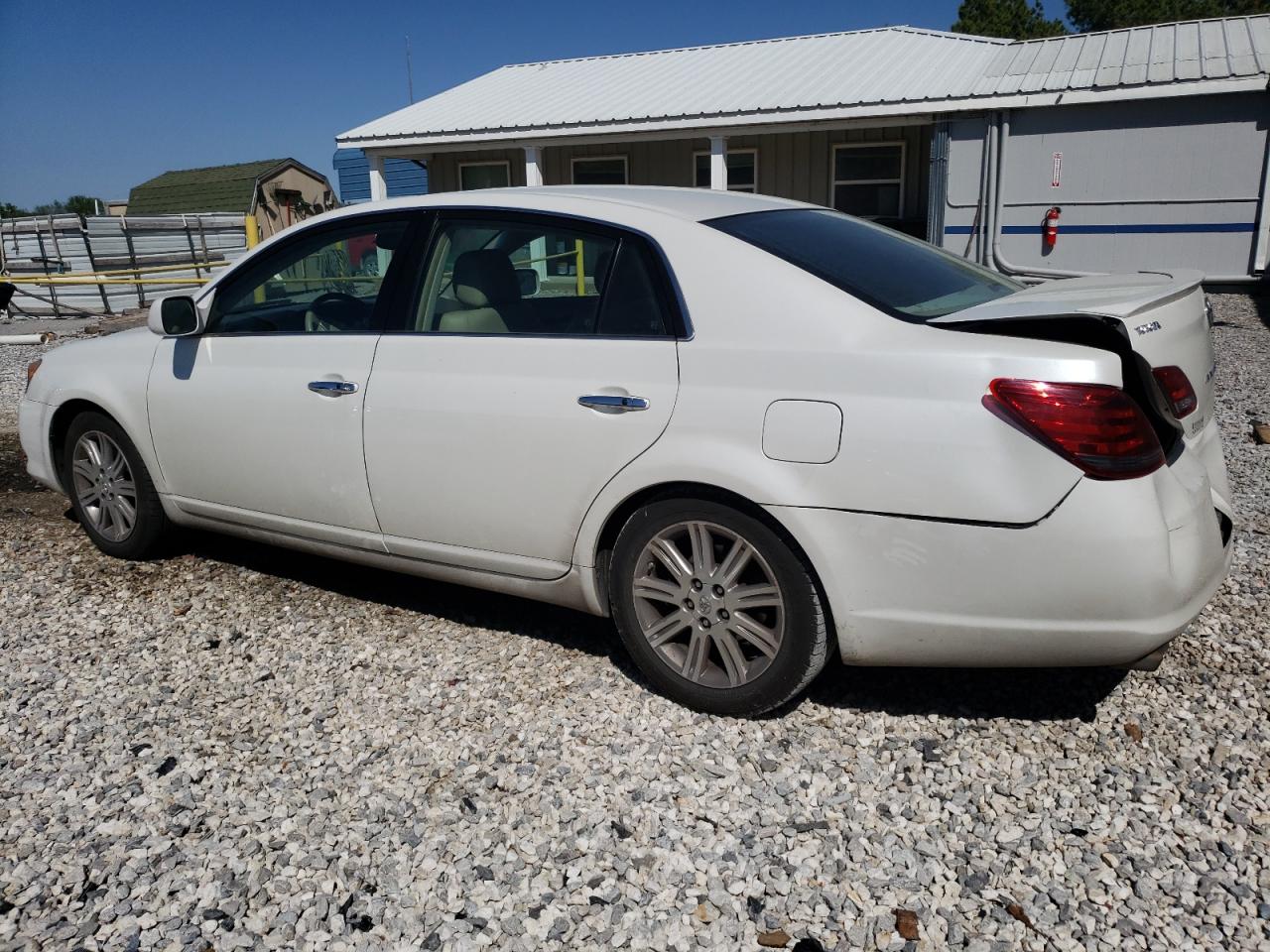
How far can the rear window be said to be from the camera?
2992 mm

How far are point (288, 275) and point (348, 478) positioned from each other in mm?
989

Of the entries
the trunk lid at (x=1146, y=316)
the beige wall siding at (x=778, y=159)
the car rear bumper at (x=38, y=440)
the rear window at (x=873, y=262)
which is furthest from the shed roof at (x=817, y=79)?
the car rear bumper at (x=38, y=440)

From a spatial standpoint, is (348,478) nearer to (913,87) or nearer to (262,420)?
(262,420)

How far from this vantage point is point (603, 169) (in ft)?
60.8

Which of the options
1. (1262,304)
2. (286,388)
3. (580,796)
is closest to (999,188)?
(1262,304)

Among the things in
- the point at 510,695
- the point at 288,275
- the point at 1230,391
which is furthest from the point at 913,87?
the point at 510,695

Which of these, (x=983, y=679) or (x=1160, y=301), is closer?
(x=1160, y=301)

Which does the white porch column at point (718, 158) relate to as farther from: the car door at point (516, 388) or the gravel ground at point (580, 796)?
the gravel ground at point (580, 796)

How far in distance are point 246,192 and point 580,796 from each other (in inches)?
1274

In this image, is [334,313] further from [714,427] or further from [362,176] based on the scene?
[362,176]

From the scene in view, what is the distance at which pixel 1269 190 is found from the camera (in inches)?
517

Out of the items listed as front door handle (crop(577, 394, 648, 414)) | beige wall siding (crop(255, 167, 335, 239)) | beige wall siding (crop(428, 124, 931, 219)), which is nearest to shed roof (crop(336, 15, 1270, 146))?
beige wall siding (crop(428, 124, 931, 219))

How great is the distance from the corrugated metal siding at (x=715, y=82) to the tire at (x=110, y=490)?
12530 millimetres

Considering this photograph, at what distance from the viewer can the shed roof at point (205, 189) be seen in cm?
3161
